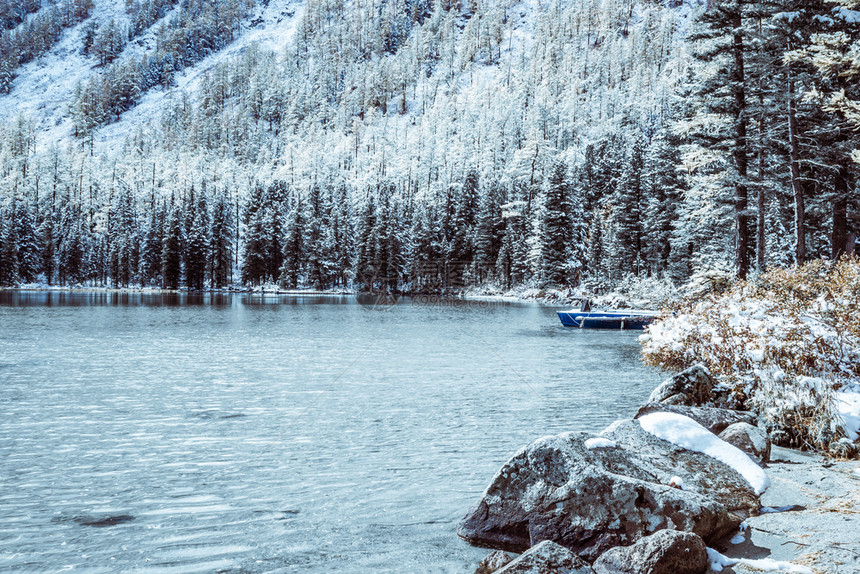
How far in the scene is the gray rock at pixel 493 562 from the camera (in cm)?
524

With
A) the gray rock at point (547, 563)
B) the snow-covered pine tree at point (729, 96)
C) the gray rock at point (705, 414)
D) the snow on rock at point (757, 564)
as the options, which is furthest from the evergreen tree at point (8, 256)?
the snow on rock at point (757, 564)

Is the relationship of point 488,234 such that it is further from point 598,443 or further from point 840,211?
point 598,443

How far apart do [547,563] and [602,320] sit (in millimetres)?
34009

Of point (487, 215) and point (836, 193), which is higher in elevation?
point (487, 215)

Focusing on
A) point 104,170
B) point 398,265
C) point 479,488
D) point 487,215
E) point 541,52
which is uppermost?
point 541,52

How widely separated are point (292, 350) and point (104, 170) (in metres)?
146

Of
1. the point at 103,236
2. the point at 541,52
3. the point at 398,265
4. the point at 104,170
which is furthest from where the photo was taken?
the point at 541,52

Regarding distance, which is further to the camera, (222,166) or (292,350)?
(222,166)

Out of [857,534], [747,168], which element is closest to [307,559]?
[857,534]

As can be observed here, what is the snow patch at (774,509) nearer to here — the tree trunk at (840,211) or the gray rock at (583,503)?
the gray rock at (583,503)

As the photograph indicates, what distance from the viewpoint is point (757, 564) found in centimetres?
485

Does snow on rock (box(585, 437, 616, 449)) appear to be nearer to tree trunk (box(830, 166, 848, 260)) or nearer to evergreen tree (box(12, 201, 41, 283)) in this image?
tree trunk (box(830, 166, 848, 260))

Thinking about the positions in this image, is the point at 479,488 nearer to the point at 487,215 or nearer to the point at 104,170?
the point at 487,215

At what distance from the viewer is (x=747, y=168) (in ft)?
81.6
